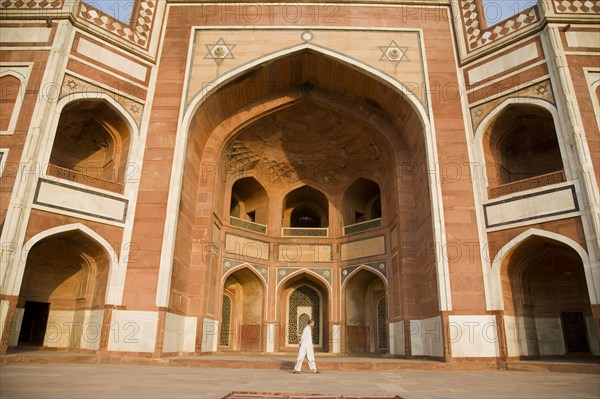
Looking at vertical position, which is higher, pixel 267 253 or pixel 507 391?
pixel 267 253

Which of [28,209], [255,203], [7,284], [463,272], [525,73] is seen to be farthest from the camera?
[255,203]

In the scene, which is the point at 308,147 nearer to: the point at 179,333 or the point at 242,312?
the point at 242,312

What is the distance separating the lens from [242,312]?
15453mm

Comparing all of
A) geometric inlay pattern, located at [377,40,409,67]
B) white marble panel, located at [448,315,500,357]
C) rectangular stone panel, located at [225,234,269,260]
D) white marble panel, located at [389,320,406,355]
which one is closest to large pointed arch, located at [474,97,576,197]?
white marble panel, located at [448,315,500,357]

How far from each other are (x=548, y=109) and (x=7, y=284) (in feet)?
39.7

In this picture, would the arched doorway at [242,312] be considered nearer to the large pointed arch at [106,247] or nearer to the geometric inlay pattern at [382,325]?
the geometric inlay pattern at [382,325]

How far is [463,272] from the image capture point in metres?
9.88

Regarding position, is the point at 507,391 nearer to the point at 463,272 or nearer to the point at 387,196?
the point at 463,272

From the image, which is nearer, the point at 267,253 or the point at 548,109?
the point at 548,109

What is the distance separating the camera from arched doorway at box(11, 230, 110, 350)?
1013 centimetres

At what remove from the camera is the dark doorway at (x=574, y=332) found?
10.7 meters

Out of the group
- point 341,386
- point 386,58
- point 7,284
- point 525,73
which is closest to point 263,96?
point 386,58

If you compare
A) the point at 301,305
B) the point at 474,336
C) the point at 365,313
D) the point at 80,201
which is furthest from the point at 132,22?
the point at 474,336

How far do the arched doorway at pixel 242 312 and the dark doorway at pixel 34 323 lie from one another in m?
5.35
